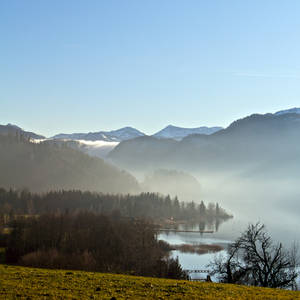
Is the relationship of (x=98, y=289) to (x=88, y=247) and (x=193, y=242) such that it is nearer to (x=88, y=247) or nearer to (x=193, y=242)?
(x=88, y=247)

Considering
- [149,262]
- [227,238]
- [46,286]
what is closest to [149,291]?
[46,286]

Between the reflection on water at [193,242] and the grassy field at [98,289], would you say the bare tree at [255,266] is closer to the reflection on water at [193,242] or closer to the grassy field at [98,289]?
the grassy field at [98,289]

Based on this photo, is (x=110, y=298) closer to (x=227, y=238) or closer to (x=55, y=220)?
(x=55, y=220)

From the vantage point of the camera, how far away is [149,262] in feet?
299

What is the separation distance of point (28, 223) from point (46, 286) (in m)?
115

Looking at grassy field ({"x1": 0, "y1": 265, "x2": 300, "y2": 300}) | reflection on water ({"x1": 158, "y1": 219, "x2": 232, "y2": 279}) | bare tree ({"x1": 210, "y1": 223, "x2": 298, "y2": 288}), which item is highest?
grassy field ({"x1": 0, "y1": 265, "x2": 300, "y2": 300})

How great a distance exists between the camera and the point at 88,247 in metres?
113

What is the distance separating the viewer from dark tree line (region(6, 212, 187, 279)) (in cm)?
8169

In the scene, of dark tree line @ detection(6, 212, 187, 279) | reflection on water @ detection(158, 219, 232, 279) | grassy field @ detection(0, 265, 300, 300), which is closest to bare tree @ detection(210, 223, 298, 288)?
grassy field @ detection(0, 265, 300, 300)

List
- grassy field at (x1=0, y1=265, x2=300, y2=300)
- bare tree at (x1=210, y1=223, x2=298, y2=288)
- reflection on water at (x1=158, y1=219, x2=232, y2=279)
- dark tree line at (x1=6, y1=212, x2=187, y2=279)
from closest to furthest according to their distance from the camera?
1. grassy field at (x1=0, y1=265, x2=300, y2=300)
2. bare tree at (x1=210, y1=223, x2=298, y2=288)
3. dark tree line at (x1=6, y1=212, x2=187, y2=279)
4. reflection on water at (x1=158, y1=219, x2=232, y2=279)

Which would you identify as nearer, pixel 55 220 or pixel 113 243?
pixel 113 243

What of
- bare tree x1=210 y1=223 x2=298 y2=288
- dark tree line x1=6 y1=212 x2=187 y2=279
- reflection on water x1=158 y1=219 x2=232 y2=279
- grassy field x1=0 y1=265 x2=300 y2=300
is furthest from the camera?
reflection on water x1=158 y1=219 x2=232 y2=279

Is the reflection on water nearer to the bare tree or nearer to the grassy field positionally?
the bare tree

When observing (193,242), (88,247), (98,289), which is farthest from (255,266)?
(193,242)
